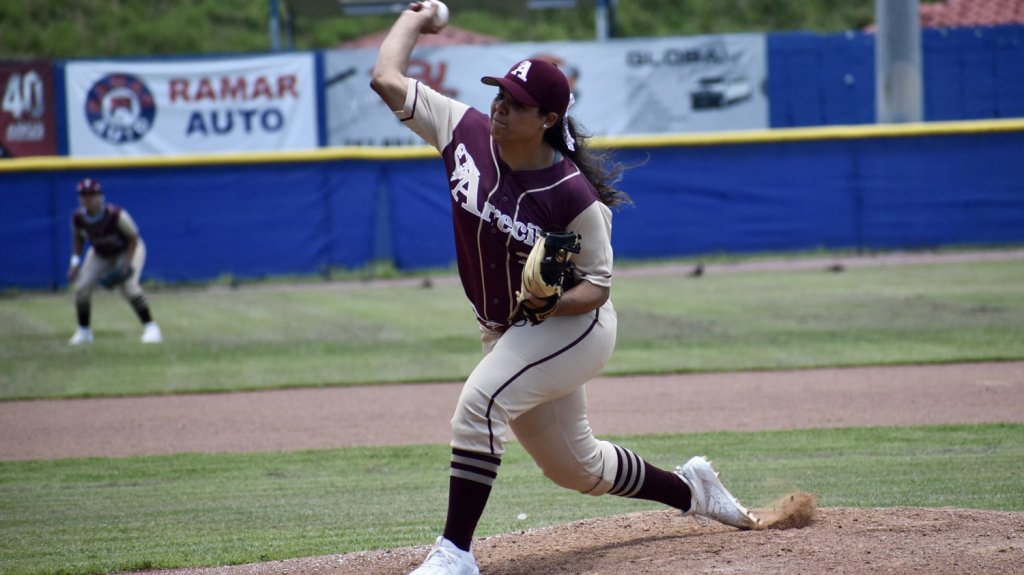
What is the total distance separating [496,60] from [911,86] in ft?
22.4

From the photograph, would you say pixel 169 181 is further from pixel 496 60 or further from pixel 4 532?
pixel 4 532

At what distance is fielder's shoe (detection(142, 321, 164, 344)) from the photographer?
13.1 m

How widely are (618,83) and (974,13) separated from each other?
9.21 metres

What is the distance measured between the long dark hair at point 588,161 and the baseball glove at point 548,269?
0.39m

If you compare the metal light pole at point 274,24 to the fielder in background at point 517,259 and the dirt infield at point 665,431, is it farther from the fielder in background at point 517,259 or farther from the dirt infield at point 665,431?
the fielder in background at point 517,259

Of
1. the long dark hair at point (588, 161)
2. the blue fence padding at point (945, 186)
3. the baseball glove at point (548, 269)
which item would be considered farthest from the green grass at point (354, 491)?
the blue fence padding at point (945, 186)

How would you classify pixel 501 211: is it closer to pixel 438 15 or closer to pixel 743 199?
pixel 438 15

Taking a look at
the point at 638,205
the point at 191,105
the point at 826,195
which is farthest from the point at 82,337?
the point at 826,195

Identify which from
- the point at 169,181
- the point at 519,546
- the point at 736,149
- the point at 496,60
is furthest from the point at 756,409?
the point at 496,60

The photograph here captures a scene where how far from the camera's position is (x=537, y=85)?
4.18m

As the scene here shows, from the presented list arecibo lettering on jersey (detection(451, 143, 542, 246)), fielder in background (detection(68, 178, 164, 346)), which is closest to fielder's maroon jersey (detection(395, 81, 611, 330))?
arecibo lettering on jersey (detection(451, 143, 542, 246))

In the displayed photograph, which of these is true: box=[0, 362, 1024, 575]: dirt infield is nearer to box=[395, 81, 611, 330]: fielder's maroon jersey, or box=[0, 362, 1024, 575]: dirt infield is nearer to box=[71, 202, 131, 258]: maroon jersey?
box=[395, 81, 611, 330]: fielder's maroon jersey

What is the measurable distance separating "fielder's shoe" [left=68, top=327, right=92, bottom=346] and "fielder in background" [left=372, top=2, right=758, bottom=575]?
31.3ft

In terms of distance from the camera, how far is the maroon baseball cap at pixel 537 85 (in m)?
4.18
